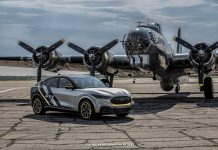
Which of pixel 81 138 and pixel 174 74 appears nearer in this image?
pixel 81 138

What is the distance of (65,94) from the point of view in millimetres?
14539

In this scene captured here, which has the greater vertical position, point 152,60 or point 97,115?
point 152,60

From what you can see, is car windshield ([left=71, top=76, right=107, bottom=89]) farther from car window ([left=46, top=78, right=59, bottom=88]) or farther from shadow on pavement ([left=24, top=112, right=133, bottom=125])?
shadow on pavement ([left=24, top=112, right=133, bottom=125])

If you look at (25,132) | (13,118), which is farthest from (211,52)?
(25,132)

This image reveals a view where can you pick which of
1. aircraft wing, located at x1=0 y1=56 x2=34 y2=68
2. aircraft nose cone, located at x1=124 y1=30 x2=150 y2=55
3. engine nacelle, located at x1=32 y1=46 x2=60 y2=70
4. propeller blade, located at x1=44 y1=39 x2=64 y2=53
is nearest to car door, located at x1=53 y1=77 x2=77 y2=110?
aircraft nose cone, located at x1=124 y1=30 x2=150 y2=55

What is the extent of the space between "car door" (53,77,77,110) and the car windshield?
0.27 metres

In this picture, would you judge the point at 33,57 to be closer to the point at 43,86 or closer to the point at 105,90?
the point at 43,86

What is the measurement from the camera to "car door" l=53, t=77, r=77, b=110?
561 inches

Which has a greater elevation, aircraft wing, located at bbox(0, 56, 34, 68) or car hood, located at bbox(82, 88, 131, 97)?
aircraft wing, located at bbox(0, 56, 34, 68)

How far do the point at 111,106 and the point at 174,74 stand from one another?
1378 centimetres

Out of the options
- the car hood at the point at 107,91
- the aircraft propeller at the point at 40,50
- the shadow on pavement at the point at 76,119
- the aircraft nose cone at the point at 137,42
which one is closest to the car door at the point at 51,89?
the shadow on pavement at the point at 76,119

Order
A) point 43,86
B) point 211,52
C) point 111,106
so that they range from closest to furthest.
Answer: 1. point 111,106
2. point 43,86
3. point 211,52

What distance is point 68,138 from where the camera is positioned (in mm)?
9711

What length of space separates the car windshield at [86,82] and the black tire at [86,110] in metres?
0.77
